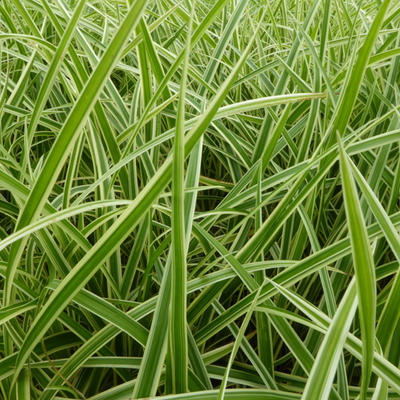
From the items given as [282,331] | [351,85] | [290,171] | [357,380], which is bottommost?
[357,380]

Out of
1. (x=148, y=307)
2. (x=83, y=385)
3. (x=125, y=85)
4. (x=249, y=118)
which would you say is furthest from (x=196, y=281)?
(x=125, y=85)

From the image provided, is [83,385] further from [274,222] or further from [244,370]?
[274,222]

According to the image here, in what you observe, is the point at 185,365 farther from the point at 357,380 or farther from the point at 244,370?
the point at 357,380

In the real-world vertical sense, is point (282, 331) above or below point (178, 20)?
below

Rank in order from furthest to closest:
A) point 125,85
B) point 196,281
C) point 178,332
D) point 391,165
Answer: point 125,85 < point 391,165 < point 196,281 < point 178,332

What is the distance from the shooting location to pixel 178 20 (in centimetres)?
118

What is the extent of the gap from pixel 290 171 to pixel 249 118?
25cm

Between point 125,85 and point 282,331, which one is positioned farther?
point 125,85

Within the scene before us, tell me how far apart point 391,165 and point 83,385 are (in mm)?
610

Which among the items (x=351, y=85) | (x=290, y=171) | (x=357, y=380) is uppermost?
(x=351, y=85)

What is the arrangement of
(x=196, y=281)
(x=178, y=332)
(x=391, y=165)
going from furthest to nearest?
(x=391, y=165)
(x=196, y=281)
(x=178, y=332)

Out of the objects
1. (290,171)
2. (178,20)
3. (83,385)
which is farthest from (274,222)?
(178,20)

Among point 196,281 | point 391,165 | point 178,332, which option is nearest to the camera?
point 178,332

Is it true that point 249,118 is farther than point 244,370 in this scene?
Yes
